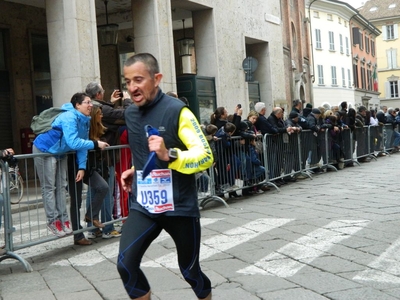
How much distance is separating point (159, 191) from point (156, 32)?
12644mm

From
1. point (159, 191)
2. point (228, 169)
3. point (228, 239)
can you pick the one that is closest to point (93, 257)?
point (228, 239)

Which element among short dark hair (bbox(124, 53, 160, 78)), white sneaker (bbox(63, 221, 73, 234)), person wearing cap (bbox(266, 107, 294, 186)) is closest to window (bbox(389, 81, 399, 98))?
person wearing cap (bbox(266, 107, 294, 186))

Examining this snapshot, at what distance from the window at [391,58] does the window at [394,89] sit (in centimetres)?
197

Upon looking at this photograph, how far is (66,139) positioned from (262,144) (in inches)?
228

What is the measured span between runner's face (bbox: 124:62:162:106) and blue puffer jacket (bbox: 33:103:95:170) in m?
3.69

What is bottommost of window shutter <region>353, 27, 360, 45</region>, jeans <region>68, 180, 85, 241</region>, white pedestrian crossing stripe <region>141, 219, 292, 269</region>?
white pedestrian crossing stripe <region>141, 219, 292, 269</region>

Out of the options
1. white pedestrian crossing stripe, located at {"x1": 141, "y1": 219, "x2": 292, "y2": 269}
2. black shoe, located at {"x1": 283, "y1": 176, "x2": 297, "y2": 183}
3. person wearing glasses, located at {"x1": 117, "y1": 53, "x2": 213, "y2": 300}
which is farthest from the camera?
black shoe, located at {"x1": 283, "y1": 176, "x2": 297, "y2": 183}

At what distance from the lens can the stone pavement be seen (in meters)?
5.12

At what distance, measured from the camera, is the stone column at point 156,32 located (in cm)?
1592

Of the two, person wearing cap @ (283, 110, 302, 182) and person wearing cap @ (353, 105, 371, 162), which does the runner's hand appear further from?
person wearing cap @ (353, 105, 371, 162)

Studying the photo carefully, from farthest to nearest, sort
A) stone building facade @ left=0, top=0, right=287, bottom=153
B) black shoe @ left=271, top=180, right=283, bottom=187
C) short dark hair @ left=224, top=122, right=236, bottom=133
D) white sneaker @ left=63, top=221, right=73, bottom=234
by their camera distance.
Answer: stone building facade @ left=0, top=0, right=287, bottom=153, black shoe @ left=271, top=180, right=283, bottom=187, short dark hair @ left=224, top=122, right=236, bottom=133, white sneaker @ left=63, top=221, right=73, bottom=234

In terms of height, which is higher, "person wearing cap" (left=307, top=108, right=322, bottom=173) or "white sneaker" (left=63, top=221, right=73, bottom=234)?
"person wearing cap" (left=307, top=108, right=322, bottom=173)

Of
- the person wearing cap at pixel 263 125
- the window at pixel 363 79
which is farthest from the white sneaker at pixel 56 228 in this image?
the window at pixel 363 79

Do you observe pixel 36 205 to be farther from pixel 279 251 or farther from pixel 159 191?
pixel 159 191
